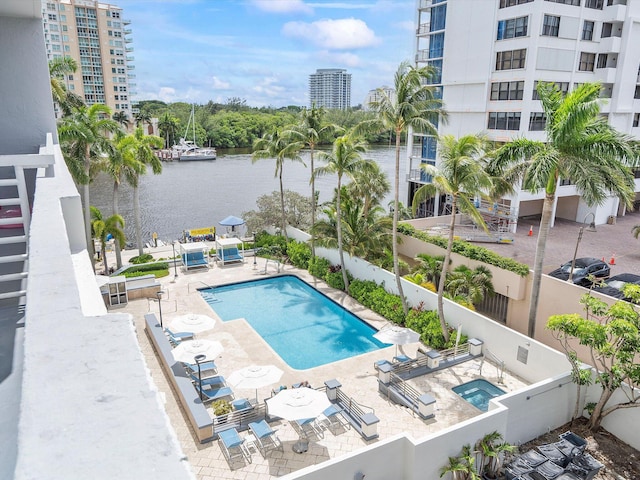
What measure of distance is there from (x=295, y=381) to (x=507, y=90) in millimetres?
24236

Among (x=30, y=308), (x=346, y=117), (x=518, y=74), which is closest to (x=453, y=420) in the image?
(x=30, y=308)

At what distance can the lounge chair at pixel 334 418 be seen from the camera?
13.0m

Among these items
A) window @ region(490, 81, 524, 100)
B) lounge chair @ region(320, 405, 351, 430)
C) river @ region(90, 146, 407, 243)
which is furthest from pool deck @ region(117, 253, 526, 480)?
river @ region(90, 146, 407, 243)

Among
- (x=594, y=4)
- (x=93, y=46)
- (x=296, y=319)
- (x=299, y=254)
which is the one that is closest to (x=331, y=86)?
(x=93, y=46)

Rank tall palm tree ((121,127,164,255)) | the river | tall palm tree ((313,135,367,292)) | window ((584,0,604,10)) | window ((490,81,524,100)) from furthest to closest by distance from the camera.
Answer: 1. the river
2. window ((584,0,604,10))
3. window ((490,81,524,100))
4. tall palm tree ((121,127,164,255))
5. tall palm tree ((313,135,367,292))

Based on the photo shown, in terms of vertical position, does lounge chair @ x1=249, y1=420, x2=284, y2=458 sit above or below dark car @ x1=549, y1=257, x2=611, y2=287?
below

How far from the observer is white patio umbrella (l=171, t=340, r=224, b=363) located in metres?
14.5

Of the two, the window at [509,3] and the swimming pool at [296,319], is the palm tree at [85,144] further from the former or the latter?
the window at [509,3]

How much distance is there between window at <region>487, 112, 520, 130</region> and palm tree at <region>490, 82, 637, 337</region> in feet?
50.0

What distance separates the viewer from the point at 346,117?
76688 mm

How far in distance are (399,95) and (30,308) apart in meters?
16.8

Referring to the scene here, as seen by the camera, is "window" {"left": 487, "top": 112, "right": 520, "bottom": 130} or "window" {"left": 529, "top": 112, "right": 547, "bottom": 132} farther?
"window" {"left": 487, "top": 112, "right": 520, "bottom": 130}

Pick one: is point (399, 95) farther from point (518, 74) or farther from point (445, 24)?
point (445, 24)

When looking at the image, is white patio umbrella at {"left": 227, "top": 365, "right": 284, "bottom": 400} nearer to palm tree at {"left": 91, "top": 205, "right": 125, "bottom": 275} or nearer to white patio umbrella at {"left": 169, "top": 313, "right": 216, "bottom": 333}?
white patio umbrella at {"left": 169, "top": 313, "right": 216, "bottom": 333}
